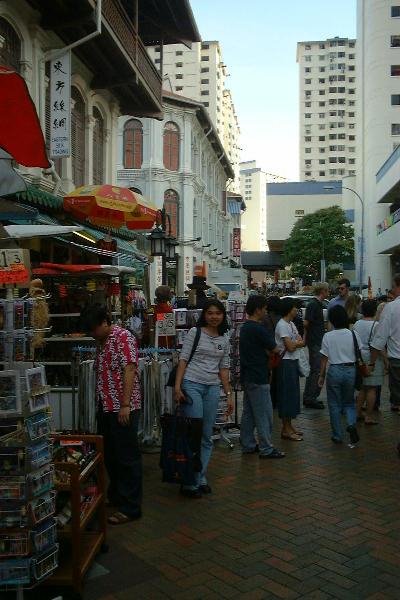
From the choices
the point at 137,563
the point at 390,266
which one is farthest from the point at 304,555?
the point at 390,266

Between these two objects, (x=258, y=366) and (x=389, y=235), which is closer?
(x=258, y=366)

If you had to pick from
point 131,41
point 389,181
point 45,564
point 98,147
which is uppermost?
point 389,181

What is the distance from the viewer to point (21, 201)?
9.84m

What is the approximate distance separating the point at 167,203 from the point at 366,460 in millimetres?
29362

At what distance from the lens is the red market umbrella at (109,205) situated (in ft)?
31.3

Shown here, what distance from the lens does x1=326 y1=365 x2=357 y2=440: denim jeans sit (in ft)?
23.5

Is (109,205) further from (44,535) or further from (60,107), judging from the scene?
(44,535)

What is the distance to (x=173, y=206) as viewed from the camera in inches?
1372

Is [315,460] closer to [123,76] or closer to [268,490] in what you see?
[268,490]

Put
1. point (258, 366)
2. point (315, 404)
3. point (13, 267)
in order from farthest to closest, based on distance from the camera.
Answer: point (315, 404) < point (258, 366) < point (13, 267)

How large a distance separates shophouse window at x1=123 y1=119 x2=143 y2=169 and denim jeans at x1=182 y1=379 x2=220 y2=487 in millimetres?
29864

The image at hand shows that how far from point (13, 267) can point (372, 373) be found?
604cm

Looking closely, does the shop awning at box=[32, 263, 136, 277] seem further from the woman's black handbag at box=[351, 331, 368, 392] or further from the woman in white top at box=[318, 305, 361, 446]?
the woman's black handbag at box=[351, 331, 368, 392]

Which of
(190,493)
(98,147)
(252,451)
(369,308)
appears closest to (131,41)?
(98,147)
